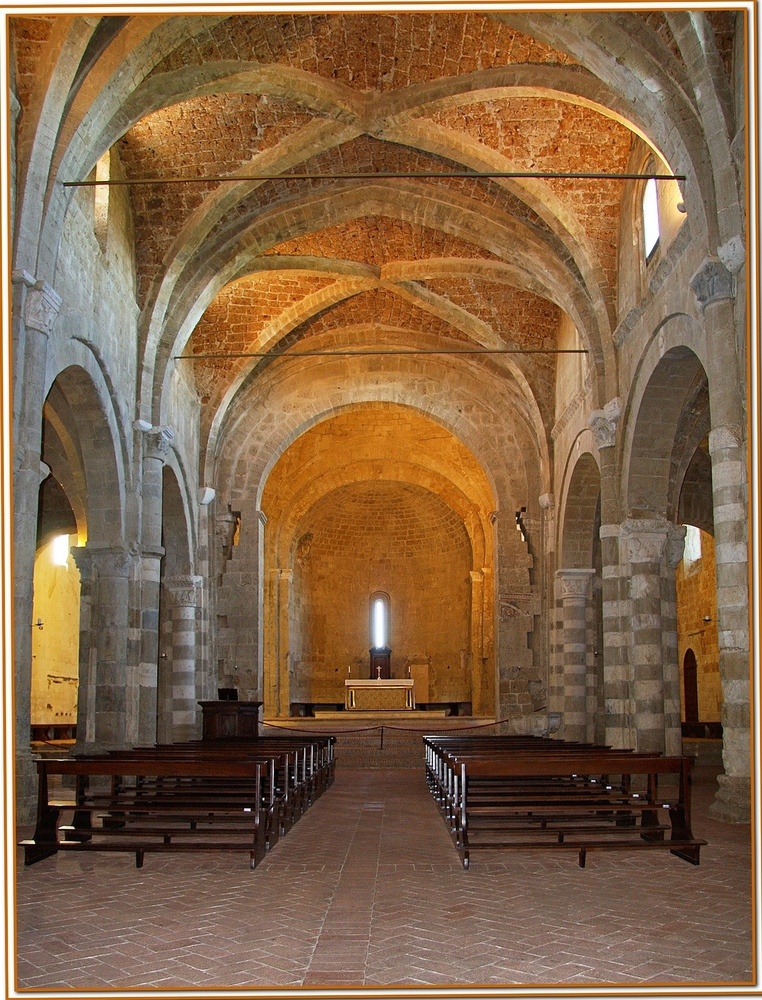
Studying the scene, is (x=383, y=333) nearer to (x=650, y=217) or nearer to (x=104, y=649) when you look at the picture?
(x=650, y=217)

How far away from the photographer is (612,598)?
17609 millimetres

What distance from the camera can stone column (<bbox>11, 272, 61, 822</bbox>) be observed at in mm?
10836

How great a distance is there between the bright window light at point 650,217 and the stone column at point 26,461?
9.15m

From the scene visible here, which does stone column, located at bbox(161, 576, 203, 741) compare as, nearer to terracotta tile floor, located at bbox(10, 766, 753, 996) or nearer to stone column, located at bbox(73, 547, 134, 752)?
stone column, located at bbox(73, 547, 134, 752)

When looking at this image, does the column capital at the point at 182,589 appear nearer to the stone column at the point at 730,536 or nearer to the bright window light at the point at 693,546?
the bright window light at the point at 693,546

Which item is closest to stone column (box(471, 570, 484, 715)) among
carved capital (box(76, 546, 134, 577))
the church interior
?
the church interior

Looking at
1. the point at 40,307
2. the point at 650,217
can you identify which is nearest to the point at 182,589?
the point at 40,307

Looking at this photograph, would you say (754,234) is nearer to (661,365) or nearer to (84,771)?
(84,771)

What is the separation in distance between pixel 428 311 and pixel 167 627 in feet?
31.8

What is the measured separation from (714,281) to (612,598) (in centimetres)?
743

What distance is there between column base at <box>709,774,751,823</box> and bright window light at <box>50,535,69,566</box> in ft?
69.2

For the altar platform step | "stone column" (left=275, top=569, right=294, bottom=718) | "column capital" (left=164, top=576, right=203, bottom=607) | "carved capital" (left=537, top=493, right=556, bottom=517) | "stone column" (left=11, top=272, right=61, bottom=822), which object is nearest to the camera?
"stone column" (left=11, top=272, right=61, bottom=822)

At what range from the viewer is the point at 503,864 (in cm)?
926

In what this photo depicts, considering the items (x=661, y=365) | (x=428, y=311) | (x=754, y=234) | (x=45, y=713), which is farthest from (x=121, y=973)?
(x=45, y=713)
